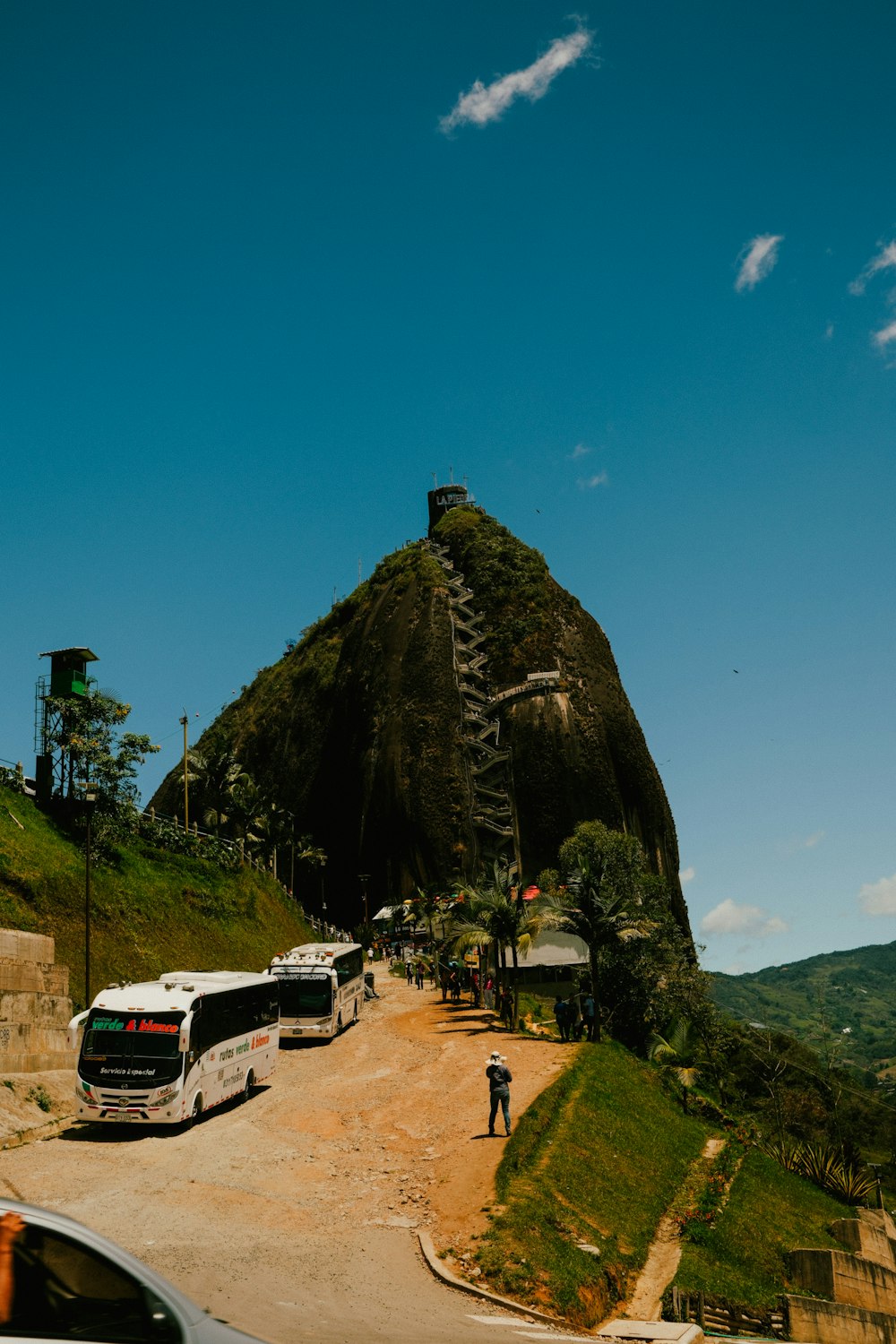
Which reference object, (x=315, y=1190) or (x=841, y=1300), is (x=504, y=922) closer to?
(x=841, y=1300)

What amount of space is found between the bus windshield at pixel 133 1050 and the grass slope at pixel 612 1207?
719cm

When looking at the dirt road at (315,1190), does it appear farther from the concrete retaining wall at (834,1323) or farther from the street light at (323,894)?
the street light at (323,894)

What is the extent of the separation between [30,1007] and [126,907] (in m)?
16.5

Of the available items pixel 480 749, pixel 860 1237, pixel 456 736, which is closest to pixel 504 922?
pixel 860 1237

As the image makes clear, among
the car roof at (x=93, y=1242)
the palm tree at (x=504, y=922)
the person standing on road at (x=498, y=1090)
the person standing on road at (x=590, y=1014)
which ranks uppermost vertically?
the palm tree at (x=504, y=922)

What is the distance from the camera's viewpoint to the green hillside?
36156 mm

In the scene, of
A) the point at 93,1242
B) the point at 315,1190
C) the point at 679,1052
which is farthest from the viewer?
the point at 679,1052

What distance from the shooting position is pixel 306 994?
33875mm

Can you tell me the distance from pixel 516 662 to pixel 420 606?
1253 centimetres

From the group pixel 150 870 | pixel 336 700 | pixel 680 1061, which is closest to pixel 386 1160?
pixel 680 1061

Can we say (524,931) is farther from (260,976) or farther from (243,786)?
(243,786)

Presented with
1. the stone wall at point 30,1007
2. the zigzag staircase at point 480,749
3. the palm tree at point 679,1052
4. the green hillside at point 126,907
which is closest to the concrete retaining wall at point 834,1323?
the palm tree at point 679,1052

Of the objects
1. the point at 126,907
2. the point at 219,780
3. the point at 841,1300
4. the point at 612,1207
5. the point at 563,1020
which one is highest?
the point at 219,780

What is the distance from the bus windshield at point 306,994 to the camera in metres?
33.8
